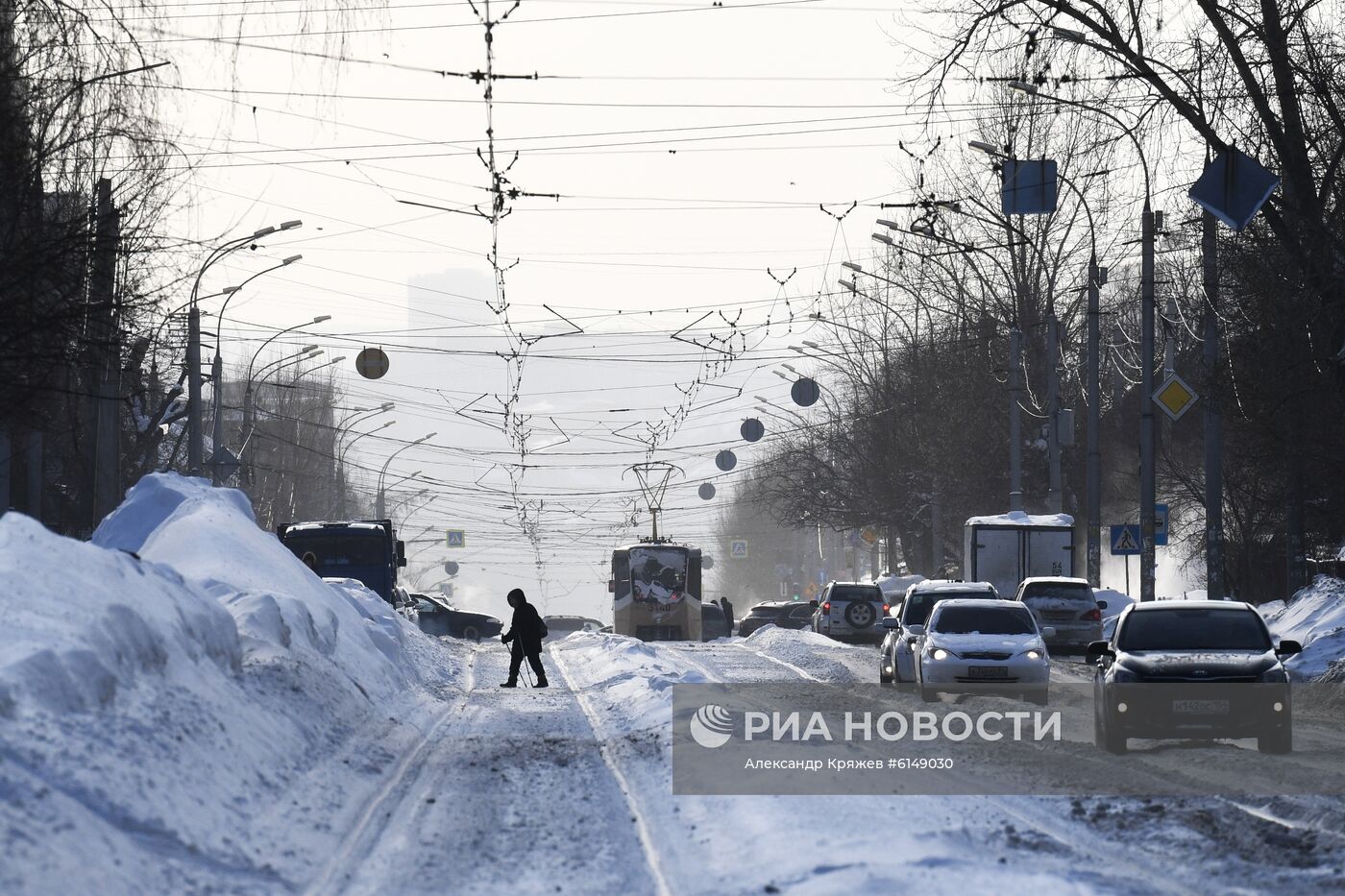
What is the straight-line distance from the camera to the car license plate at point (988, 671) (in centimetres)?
2245

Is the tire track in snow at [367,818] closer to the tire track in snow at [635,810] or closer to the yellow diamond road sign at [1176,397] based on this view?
the tire track in snow at [635,810]

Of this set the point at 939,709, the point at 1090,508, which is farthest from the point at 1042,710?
the point at 1090,508

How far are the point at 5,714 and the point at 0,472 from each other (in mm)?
18867

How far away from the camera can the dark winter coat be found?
26047 millimetres

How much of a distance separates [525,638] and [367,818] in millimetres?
14986

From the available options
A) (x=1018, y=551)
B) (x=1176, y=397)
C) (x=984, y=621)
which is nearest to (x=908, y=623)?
(x=984, y=621)

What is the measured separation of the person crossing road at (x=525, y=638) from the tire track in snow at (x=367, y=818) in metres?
6.99

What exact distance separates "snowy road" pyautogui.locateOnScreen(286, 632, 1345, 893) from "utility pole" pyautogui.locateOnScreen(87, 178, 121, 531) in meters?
5.40

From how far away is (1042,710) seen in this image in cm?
2191

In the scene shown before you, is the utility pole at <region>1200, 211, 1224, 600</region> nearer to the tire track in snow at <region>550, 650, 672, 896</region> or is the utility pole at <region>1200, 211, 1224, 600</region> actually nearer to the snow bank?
the snow bank

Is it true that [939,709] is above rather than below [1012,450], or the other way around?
below

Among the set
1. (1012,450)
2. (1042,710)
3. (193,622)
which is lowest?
(1042,710)

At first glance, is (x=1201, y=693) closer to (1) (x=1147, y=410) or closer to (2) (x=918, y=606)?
(2) (x=918, y=606)

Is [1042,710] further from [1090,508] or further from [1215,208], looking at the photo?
[1090,508]
